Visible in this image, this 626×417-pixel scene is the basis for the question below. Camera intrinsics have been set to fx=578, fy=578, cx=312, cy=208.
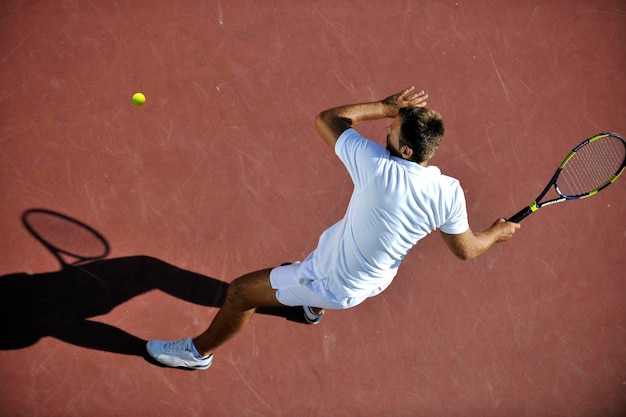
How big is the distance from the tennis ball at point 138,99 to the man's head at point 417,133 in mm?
2276

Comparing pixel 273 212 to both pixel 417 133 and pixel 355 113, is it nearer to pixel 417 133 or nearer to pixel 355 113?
pixel 355 113

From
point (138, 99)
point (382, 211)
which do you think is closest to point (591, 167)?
point (382, 211)

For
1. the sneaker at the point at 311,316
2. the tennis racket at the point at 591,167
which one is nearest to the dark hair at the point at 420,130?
the sneaker at the point at 311,316

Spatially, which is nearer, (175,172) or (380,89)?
(175,172)

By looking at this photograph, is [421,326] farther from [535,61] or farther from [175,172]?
[535,61]

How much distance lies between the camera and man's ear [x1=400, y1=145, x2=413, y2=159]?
2846 millimetres

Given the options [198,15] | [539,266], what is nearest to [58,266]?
[198,15]

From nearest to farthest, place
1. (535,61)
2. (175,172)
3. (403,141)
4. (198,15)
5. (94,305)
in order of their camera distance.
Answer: (403,141) → (94,305) → (175,172) → (198,15) → (535,61)

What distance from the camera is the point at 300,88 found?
15.2 ft

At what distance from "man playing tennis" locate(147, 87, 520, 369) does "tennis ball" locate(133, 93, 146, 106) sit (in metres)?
1.72

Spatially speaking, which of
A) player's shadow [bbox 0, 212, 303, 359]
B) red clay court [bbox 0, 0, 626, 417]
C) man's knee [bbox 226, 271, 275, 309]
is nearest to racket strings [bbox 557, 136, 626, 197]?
red clay court [bbox 0, 0, 626, 417]

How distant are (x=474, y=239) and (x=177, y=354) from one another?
6.79 feet

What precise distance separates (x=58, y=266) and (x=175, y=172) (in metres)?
1.05

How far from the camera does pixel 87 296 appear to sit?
4043 mm
